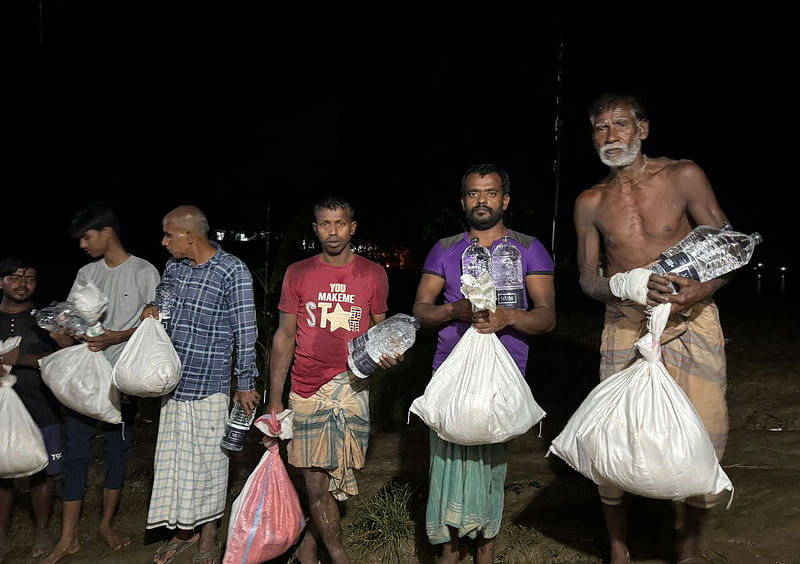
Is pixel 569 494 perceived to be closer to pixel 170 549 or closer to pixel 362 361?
pixel 362 361

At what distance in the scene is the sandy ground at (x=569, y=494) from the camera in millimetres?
3305

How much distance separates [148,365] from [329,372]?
36.3 inches

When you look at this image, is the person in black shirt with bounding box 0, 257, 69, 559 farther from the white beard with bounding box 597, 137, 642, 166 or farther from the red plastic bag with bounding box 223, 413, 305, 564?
the white beard with bounding box 597, 137, 642, 166

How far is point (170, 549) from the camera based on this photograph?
11.3 ft

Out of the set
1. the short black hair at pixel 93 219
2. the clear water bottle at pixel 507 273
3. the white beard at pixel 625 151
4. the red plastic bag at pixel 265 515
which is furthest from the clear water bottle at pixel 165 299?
the white beard at pixel 625 151

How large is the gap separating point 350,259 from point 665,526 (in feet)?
8.12

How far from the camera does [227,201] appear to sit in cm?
→ 1002

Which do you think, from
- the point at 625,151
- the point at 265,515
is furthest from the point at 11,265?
the point at 625,151

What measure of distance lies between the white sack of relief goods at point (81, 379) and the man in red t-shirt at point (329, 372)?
1.01 metres

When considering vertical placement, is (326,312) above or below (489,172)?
below

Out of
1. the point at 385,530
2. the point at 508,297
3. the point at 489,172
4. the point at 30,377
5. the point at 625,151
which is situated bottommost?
the point at 385,530

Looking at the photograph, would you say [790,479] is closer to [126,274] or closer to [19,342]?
[126,274]

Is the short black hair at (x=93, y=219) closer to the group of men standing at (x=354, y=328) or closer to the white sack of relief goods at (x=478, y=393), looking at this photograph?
the group of men standing at (x=354, y=328)

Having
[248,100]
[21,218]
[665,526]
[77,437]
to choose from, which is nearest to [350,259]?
[77,437]
